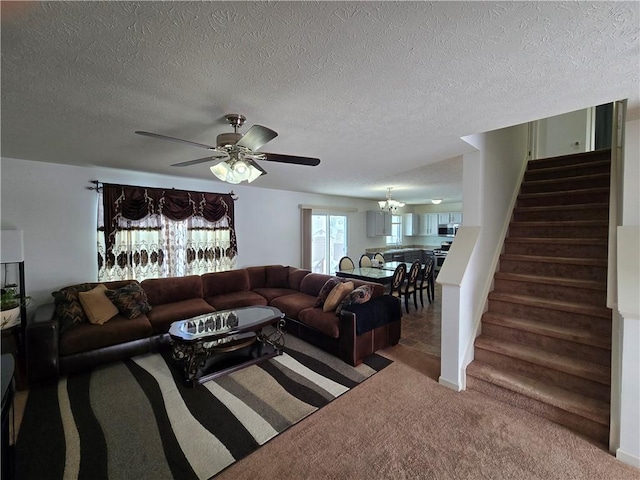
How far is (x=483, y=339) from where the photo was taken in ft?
9.34

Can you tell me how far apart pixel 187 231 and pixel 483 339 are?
437cm

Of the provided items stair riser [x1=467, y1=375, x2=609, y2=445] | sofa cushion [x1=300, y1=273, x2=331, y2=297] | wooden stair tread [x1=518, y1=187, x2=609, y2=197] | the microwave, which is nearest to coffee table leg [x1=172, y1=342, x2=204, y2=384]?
sofa cushion [x1=300, y1=273, x2=331, y2=297]

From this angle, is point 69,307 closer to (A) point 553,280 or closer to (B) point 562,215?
(A) point 553,280

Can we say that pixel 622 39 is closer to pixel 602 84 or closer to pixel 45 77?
pixel 602 84

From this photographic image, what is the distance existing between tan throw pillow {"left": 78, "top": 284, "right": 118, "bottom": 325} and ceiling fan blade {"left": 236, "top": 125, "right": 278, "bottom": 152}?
2763 millimetres

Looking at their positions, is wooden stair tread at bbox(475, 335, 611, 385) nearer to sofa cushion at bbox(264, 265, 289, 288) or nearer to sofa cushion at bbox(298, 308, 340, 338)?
sofa cushion at bbox(298, 308, 340, 338)

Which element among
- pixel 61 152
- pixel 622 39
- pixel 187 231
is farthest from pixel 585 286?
pixel 61 152

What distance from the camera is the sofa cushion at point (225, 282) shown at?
14.5ft

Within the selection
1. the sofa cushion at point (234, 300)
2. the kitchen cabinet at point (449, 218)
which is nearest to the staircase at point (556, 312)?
the sofa cushion at point (234, 300)

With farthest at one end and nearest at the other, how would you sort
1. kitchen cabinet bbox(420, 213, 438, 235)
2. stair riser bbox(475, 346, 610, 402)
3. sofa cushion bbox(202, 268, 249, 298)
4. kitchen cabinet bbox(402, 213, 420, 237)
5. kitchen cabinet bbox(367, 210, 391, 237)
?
kitchen cabinet bbox(402, 213, 420, 237) → kitchen cabinet bbox(420, 213, 438, 235) → kitchen cabinet bbox(367, 210, 391, 237) → sofa cushion bbox(202, 268, 249, 298) → stair riser bbox(475, 346, 610, 402)

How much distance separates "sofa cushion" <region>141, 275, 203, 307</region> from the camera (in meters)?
3.85

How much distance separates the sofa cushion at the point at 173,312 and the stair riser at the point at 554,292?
3693 millimetres

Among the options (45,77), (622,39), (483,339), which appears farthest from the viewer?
(483,339)

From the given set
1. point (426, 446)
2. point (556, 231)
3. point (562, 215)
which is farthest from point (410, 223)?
point (426, 446)
